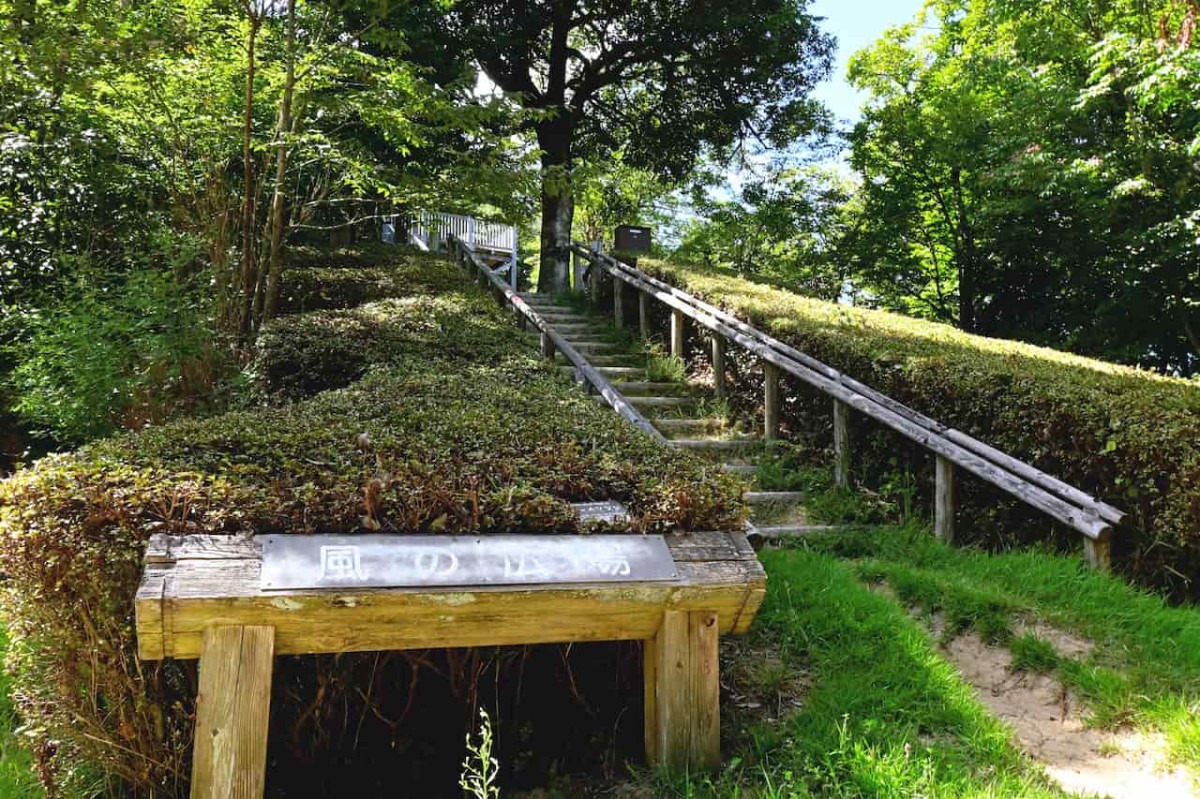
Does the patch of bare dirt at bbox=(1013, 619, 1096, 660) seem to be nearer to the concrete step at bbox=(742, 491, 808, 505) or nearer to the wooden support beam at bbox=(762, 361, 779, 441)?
the concrete step at bbox=(742, 491, 808, 505)

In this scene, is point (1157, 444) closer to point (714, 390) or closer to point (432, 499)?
point (432, 499)

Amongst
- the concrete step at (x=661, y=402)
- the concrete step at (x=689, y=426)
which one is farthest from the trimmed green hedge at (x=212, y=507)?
the concrete step at (x=661, y=402)

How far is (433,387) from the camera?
4.94 meters

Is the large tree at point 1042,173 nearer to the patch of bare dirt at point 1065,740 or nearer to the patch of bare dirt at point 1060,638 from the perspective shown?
the patch of bare dirt at point 1060,638

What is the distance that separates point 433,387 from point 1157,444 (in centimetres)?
423

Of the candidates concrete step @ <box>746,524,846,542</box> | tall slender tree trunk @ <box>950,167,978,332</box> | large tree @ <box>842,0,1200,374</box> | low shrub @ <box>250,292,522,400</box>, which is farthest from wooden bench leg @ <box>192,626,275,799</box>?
tall slender tree trunk @ <box>950,167,978,332</box>

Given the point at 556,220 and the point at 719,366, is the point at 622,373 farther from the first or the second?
the point at 556,220

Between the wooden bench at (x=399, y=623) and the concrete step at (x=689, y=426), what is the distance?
14.5 ft

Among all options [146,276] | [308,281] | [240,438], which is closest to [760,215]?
Answer: [308,281]

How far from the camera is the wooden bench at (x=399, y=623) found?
7.51 ft

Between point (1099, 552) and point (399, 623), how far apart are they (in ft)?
12.8

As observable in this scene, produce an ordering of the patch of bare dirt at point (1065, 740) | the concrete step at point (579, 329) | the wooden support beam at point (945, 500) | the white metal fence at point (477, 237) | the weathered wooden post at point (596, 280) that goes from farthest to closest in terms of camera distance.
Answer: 1. the white metal fence at point (477, 237)
2. the weathered wooden post at point (596, 280)
3. the concrete step at point (579, 329)
4. the wooden support beam at point (945, 500)
5. the patch of bare dirt at point (1065, 740)

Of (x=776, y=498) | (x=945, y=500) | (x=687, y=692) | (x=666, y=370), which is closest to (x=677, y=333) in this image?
(x=666, y=370)

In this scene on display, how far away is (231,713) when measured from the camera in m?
2.31
